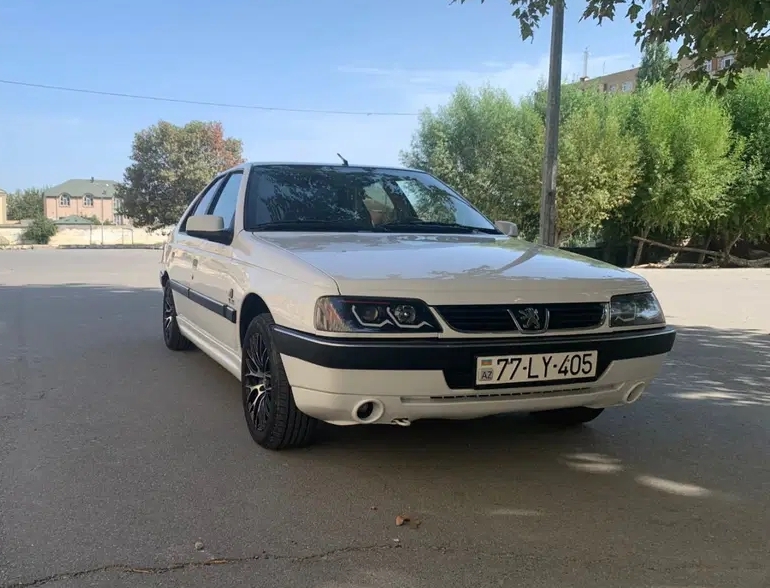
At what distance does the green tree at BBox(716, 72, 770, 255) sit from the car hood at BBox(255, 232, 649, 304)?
25.9 m

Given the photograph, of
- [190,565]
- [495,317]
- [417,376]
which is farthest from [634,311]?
[190,565]

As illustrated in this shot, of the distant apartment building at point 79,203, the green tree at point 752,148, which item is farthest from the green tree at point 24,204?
the green tree at point 752,148

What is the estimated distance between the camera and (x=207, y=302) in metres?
4.73

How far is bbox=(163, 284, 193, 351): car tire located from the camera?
6289 mm

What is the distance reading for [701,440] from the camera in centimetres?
415

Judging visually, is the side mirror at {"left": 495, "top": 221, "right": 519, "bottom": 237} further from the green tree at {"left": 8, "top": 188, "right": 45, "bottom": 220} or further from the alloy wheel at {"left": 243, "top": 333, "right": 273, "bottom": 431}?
the green tree at {"left": 8, "top": 188, "right": 45, "bottom": 220}

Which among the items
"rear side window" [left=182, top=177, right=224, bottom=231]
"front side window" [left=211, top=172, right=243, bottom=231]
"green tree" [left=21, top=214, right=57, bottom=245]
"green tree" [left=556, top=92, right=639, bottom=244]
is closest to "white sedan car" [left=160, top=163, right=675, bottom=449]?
"front side window" [left=211, top=172, right=243, bottom=231]

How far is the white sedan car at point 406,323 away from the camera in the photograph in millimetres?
3021

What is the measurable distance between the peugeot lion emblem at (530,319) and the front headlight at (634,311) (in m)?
0.46

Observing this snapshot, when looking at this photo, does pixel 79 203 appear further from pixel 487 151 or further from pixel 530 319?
pixel 530 319

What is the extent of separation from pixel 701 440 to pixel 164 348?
15.6 feet

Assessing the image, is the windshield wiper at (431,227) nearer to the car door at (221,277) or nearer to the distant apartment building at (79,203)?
the car door at (221,277)

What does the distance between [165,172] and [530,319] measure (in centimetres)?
5159

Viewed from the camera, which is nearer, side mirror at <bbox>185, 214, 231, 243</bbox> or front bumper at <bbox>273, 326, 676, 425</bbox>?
front bumper at <bbox>273, 326, 676, 425</bbox>
